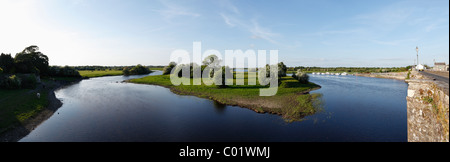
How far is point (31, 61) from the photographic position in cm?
6431

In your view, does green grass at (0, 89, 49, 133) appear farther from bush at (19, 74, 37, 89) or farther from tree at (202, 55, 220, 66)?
tree at (202, 55, 220, 66)

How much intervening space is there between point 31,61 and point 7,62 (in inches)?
326

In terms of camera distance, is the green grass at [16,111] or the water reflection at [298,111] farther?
the water reflection at [298,111]

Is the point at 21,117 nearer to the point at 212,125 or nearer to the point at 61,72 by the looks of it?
the point at 212,125

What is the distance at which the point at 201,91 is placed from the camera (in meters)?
46.7

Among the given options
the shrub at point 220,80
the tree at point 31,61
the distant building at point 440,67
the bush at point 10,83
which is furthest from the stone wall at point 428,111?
the tree at point 31,61

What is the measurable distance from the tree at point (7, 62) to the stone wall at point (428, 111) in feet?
306

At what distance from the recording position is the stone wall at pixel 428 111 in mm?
7664

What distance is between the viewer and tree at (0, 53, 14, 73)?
5535 cm

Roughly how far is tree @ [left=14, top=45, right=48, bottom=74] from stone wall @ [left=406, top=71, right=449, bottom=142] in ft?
305

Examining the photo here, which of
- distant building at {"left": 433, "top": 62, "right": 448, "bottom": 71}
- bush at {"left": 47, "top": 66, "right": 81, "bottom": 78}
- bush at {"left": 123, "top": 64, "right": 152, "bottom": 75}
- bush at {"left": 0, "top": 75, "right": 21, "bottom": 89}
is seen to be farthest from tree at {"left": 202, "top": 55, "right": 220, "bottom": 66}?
distant building at {"left": 433, "top": 62, "right": 448, "bottom": 71}

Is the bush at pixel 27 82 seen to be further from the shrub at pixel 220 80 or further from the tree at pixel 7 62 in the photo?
the shrub at pixel 220 80
